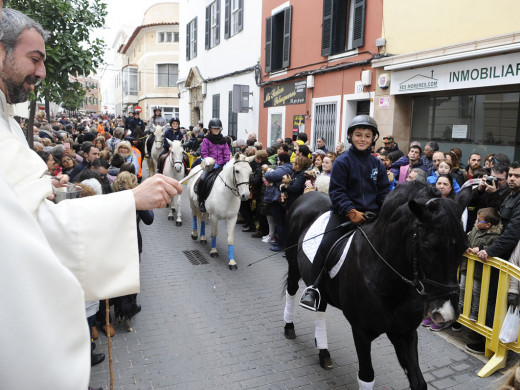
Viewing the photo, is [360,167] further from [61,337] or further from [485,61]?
[485,61]

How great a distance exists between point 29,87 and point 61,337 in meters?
1.16

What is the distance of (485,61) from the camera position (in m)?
8.12

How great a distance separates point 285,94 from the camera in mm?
15570

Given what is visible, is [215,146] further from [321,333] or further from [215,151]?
[321,333]

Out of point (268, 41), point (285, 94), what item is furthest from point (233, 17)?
point (285, 94)

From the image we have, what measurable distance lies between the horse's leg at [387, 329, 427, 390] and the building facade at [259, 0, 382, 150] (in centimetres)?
867

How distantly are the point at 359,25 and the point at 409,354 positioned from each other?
10.3m

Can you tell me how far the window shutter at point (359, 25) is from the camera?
1141 centimetres

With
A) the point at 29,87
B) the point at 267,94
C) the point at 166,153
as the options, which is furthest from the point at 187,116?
the point at 29,87

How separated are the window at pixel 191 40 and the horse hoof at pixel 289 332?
77.5 feet

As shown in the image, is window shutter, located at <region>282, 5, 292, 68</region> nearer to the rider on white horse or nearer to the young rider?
the rider on white horse

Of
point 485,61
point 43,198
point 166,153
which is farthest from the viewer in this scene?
point 166,153

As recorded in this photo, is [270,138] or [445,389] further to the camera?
[270,138]

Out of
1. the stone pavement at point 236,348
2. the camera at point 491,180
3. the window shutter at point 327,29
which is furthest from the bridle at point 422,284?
the window shutter at point 327,29
